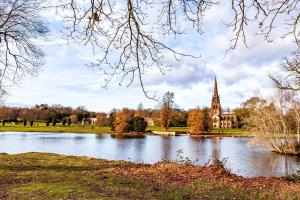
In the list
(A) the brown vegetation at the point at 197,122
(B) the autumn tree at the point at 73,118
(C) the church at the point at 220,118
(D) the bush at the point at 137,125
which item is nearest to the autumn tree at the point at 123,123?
(D) the bush at the point at 137,125

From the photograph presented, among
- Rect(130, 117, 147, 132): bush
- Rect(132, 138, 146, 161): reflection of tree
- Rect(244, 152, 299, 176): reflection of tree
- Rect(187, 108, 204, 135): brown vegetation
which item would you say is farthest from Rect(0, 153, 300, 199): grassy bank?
Rect(187, 108, 204, 135): brown vegetation

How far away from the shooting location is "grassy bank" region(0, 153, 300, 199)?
10305 mm

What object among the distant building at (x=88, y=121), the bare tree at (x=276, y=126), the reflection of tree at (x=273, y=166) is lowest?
the reflection of tree at (x=273, y=166)

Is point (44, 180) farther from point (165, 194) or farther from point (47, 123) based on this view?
point (47, 123)

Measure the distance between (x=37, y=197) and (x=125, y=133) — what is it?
86.6 m

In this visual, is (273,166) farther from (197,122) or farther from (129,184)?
(197,122)

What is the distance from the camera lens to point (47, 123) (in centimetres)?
12631

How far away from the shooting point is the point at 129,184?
11.8 meters

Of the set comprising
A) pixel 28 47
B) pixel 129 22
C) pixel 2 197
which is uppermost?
pixel 28 47

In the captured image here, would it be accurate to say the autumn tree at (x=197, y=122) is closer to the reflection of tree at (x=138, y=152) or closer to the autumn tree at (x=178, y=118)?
the autumn tree at (x=178, y=118)

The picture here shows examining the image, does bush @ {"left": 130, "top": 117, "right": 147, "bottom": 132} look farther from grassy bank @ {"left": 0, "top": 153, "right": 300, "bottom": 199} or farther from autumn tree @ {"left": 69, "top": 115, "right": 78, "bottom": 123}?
grassy bank @ {"left": 0, "top": 153, "right": 300, "bottom": 199}

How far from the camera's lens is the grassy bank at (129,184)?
406 inches

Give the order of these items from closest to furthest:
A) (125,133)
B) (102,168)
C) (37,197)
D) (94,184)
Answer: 1. (37,197)
2. (94,184)
3. (102,168)
4. (125,133)

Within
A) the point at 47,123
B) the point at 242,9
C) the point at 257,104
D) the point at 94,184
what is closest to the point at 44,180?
the point at 94,184
